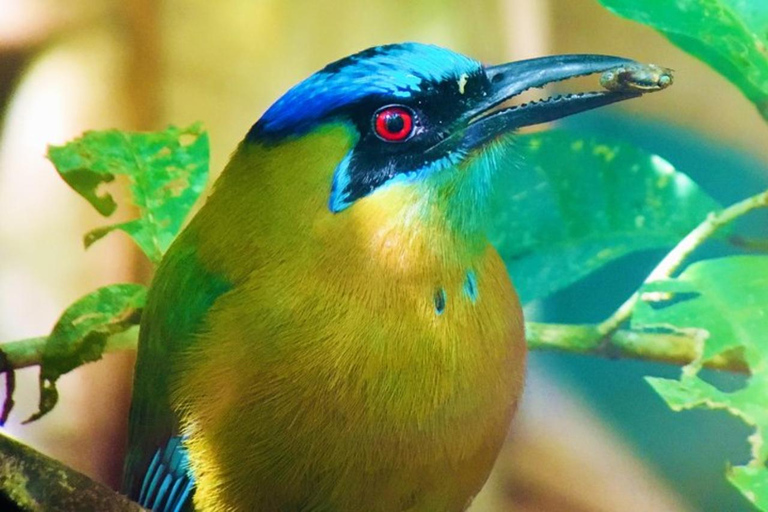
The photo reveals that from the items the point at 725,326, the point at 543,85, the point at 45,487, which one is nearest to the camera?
the point at 45,487

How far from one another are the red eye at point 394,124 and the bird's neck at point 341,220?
5 centimetres

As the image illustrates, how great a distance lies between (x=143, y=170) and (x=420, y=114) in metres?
0.61

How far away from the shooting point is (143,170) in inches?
53.3

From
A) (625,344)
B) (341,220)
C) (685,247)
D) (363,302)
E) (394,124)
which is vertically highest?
(394,124)

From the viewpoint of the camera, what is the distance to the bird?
0.98 metres

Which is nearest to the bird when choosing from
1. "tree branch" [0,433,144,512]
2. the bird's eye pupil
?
the bird's eye pupil

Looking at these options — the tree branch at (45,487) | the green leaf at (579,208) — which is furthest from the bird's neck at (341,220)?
the tree branch at (45,487)

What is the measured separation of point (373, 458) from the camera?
988 millimetres

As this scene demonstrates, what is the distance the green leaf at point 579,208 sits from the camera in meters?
1.24

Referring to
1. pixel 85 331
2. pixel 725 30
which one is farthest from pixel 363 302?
pixel 725 30

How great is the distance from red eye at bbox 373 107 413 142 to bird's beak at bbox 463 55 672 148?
8 centimetres

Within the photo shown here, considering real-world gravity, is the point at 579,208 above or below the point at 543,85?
below

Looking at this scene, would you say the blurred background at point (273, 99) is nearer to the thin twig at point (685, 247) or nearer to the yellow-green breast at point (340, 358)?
the thin twig at point (685, 247)

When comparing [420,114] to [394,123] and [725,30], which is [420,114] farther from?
[725,30]
